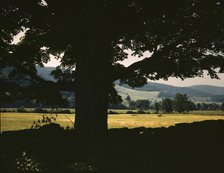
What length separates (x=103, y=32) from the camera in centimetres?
Answer: 1638

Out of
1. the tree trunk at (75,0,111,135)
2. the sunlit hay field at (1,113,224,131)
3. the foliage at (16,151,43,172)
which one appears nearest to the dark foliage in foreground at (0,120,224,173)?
the foliage at (16,151,43,172)

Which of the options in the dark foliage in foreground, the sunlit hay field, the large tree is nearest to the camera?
the dark foliage in foreground

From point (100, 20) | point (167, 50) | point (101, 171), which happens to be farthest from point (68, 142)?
point (167, 50)

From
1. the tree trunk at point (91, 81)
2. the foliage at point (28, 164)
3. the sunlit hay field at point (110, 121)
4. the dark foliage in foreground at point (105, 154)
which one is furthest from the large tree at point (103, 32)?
the sunlit hay field at point (110, 121)

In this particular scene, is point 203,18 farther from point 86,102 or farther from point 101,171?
point 101,171

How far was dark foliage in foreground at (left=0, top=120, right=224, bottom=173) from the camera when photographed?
424 inches

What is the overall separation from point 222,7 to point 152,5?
379cm

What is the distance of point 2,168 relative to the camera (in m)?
9.91

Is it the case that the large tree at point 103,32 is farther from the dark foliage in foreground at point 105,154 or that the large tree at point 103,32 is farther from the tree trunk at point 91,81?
the dark foliage in foreground at point 105,154

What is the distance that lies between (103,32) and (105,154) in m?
6.71

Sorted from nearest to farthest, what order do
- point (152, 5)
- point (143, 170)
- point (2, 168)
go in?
point (2, 168)
point (143, 170)
point (152, 5)

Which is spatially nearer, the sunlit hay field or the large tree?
the large tree

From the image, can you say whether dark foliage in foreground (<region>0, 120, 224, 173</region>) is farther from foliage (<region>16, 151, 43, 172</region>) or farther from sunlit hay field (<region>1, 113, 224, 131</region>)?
sunlit hay field (<region>1, 113, 224, 131</region>)

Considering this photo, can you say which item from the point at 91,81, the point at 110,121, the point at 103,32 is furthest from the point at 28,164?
the point at 110,121
